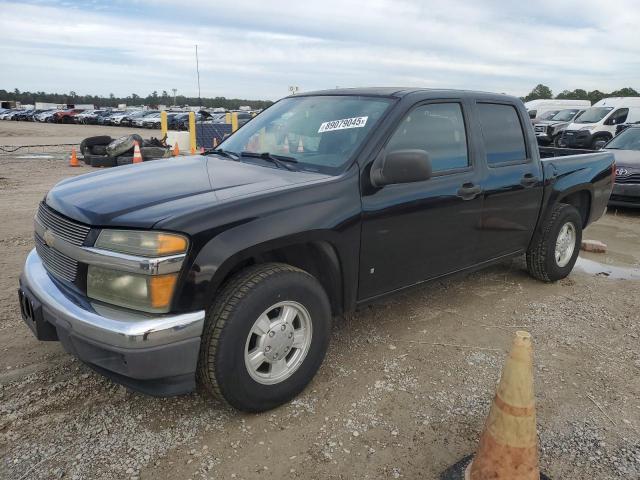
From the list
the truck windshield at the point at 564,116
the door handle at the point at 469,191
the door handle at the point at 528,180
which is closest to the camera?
the door handle at the point at 469,191

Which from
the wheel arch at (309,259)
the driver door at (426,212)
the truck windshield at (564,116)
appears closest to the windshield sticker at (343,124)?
the driver door at (426,212)

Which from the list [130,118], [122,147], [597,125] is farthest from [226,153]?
[130,118]

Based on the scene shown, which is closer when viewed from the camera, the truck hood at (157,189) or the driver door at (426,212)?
the truck hood at (157,189)

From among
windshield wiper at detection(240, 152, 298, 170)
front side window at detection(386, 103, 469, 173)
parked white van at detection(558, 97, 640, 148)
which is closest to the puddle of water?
front side window at detection(386, 103, 469, 173)

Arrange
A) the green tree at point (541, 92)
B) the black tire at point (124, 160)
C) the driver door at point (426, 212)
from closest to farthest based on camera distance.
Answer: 1. the driver door at point (426, 212)
2. the black tire at point (124, 160)
3. the green tree at point (541, 92)

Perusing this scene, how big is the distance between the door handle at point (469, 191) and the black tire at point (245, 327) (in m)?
1.44

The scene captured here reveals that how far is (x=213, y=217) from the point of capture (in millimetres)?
2520

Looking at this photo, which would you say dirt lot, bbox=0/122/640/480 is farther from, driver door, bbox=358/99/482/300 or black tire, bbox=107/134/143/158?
black tire, bbox=107/134/143/158

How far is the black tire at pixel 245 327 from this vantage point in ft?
8.43

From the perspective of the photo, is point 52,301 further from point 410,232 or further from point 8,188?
point 8,188

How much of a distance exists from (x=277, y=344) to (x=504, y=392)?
119 cm

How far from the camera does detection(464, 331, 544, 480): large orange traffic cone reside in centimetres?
221

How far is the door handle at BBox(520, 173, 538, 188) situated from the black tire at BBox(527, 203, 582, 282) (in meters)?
0.56

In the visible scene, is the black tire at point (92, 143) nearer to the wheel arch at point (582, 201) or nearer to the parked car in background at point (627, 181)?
the parked car in background at point (627, 181)
